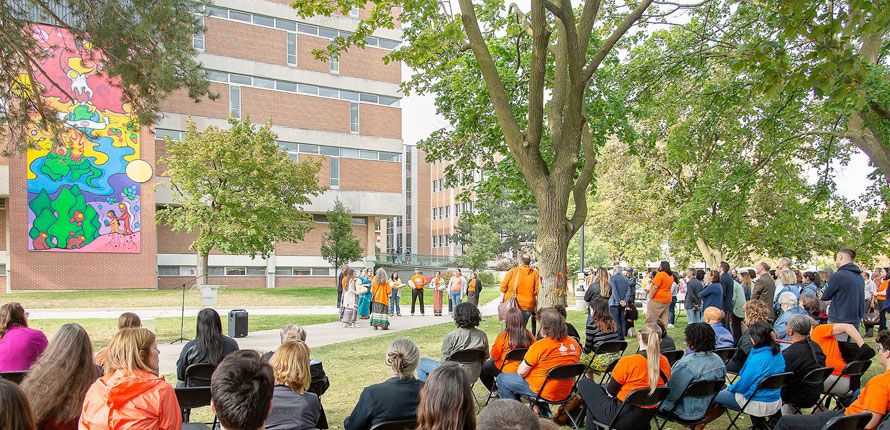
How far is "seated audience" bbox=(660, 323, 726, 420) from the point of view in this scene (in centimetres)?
550

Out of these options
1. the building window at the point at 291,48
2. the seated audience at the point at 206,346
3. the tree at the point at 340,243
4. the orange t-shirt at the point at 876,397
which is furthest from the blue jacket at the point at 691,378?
the building window at the point at 291,48

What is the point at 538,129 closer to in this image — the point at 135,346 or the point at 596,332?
the point at 596,332

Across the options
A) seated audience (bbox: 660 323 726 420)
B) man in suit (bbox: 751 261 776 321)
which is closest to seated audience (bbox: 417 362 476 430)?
seated audience (bbox: 660 323 726 420)

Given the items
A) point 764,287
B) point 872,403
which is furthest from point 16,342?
point 764,287

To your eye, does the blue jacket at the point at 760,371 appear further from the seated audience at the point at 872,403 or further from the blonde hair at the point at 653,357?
the blonde hair at the point at 653,357

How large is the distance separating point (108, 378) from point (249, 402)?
1.27m

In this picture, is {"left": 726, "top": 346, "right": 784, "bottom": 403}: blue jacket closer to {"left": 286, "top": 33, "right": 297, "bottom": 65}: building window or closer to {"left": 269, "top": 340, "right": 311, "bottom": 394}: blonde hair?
{"left": 269, "top": 340, "right": 311, "bottom": 394}: blonde hair

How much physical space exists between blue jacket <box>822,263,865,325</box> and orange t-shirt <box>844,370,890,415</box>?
436 cm

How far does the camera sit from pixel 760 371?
567 centimetres

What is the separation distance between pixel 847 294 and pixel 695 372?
4.10 m

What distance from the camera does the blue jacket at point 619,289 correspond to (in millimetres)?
13086

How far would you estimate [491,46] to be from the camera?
12602mm

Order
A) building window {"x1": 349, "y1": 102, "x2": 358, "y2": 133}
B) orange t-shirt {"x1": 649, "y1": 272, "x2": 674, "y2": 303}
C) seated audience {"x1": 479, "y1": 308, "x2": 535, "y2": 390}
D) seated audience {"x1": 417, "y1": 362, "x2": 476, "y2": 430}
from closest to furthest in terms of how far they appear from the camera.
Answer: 1. seated audience {"x1": 417, "y1": 362, "x2": 476, "y2": 430}
2. seated audience {"x1": 479, "y1": 308, "x2": 535, "y2": 390}
3. orange t-shirt {"x1": 649, "y1": 272, "x2": 674, "y2": 303}
4. building window {"x1": 349, "y1": 102, "x2": 358, "y2": 133}

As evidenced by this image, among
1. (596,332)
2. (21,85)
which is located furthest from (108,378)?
(21,85)
